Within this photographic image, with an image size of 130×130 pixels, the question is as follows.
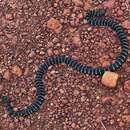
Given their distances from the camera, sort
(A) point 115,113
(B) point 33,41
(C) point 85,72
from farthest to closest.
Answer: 1. (B) point 33,41
2. (C) point 85,72
3. (A) point 115,113

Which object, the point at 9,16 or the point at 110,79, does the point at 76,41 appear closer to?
the point at 110,79

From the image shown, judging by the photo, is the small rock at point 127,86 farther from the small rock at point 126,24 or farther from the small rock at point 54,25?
the small rock at point 54,25

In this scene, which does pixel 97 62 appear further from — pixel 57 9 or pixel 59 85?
pixel 57 9

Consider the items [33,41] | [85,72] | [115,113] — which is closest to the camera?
[115,113]

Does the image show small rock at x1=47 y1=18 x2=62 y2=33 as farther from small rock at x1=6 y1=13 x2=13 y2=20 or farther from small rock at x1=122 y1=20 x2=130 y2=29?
small rock at x1=122 y1=20 x2=130 y2=29

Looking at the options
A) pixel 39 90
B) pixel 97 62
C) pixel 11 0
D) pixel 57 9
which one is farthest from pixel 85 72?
pixel 11 0

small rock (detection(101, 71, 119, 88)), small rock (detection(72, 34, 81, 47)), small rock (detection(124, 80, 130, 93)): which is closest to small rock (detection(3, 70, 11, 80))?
small rock (detection(72, 34, 81, 47))

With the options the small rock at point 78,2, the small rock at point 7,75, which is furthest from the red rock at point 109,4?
the small rock at point 7,75
